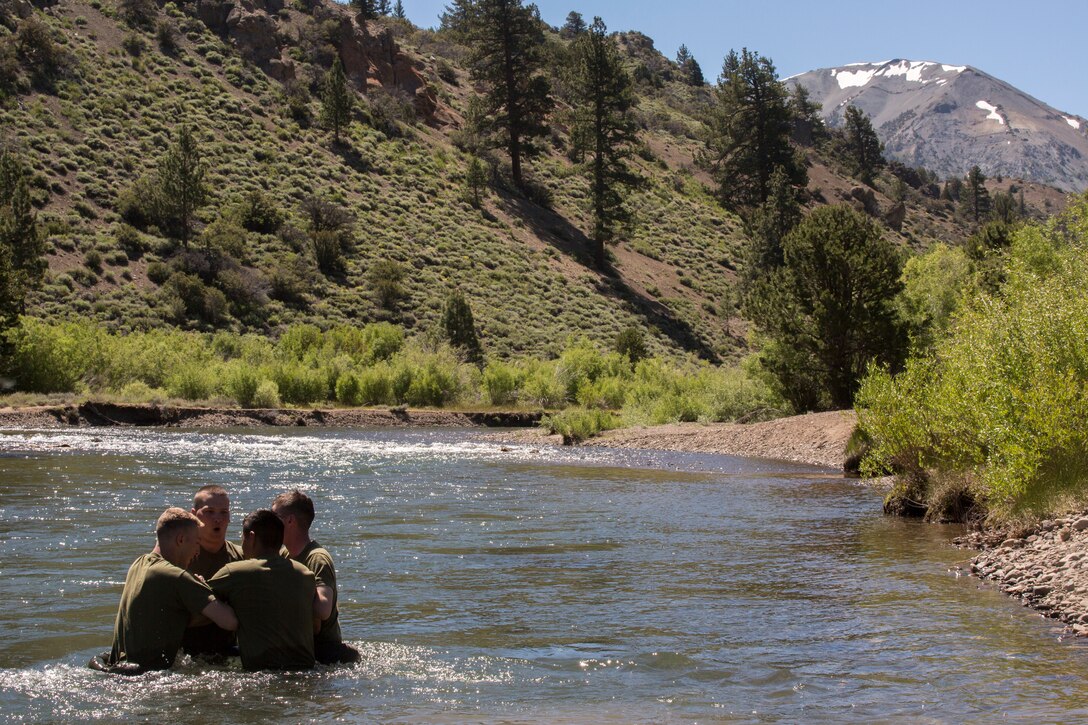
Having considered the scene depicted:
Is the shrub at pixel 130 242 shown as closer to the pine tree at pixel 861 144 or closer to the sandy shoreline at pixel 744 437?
the sandy shoreline at pixel 744 437

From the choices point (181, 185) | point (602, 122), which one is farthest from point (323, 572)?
point (602, 122)

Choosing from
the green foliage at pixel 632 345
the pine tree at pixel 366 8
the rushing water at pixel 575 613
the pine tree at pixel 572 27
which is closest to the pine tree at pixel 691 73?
the pine tree at pixel 572 27

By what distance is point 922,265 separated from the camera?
4166 cm

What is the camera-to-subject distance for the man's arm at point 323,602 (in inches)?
318

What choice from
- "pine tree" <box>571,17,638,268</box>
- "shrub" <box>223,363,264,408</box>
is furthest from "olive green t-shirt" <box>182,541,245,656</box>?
"pine tree" <box>571,17,638,268</box>

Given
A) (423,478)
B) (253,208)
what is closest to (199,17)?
(253,208)

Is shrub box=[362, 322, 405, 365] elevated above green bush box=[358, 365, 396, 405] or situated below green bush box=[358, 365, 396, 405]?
above

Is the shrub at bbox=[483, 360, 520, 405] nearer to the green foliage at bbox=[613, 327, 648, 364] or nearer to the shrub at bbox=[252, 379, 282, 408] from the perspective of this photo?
the shrub at bbox=[252, 379, 282, 408]

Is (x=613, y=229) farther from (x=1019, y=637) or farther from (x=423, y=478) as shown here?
(x=1019, y=637)

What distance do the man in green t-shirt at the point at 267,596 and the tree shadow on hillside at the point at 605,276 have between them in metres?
61.5

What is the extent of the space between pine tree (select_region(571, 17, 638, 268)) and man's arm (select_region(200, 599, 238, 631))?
6956 centimetres

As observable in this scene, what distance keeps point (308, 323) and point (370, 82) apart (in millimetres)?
43150

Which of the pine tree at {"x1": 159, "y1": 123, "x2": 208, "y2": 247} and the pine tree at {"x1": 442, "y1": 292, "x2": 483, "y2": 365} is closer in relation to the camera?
the pine tree at {"x1": 442, "y1": 292, "x2": 483, "y2": 365}

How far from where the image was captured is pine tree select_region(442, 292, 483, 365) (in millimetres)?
55844
